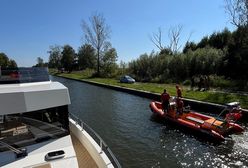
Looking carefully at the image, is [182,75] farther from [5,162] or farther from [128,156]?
[5,162]

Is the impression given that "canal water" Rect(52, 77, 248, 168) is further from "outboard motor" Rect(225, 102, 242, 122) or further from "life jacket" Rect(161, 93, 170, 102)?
"life jacket" Rect(161, 93, 170, 102)

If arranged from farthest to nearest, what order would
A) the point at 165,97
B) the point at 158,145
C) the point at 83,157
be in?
the point at 165,97 → the point at 158,145 → the point at 83,157

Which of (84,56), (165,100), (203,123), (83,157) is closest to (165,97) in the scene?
(165,100)

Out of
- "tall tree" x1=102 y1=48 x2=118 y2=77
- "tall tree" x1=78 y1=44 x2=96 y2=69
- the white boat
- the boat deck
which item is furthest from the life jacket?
"tall tree" x1=78 y1=44 x2=96 y2=69

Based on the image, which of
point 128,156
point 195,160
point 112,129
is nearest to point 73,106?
point 112,129

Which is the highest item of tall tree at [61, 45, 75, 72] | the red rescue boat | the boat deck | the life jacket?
tall tree at [61, 45, 75, 72]

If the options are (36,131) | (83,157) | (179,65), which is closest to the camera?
(36,131)

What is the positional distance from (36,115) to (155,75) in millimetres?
34571

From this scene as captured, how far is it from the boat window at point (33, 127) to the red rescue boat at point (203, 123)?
8914mm

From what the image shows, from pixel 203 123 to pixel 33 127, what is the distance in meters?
10.2

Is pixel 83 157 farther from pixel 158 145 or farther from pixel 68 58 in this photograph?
pixel 68 58

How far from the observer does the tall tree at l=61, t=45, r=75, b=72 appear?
94.6m

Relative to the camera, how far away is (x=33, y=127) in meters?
5.64

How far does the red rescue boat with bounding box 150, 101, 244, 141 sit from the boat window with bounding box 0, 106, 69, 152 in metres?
8.91
